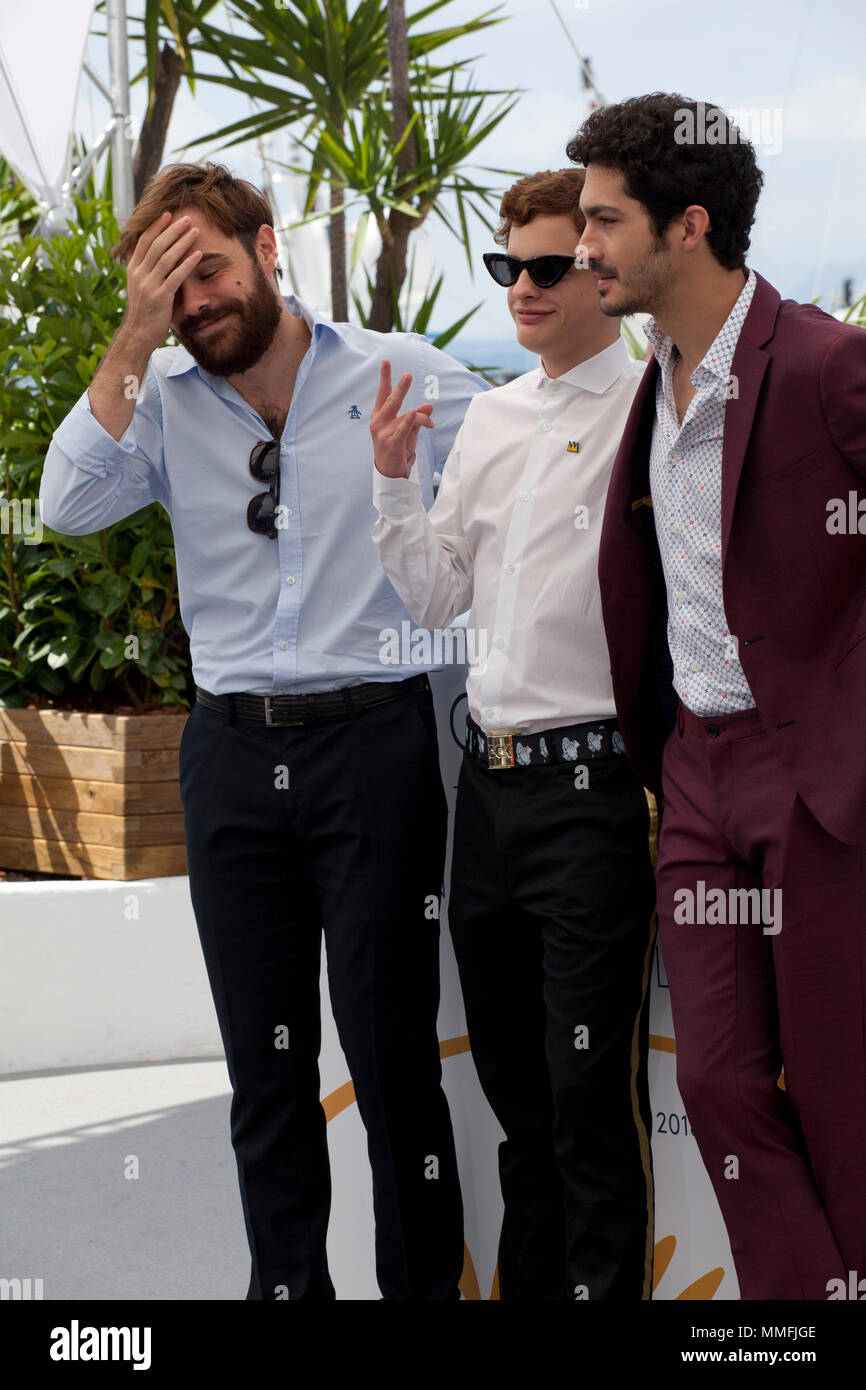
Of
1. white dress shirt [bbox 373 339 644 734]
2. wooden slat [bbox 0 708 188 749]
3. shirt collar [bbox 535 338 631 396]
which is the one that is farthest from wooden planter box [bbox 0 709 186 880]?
shirt collar [bbox 535 338 631 396]

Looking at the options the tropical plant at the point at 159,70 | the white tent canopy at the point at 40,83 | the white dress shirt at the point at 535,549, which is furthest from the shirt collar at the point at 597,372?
the tropical plant at the point at 159,70

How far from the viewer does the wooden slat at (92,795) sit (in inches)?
172

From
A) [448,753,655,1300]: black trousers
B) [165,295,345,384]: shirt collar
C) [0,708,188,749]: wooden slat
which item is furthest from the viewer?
[0,708,188,749]: wooden slat

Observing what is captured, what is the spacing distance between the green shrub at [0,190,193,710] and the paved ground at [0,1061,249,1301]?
1173mm

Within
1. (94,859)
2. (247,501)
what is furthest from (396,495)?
(94,859)

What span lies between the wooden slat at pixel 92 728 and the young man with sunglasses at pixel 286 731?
1928 millimetres

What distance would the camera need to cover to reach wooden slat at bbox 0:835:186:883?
14.5 feet

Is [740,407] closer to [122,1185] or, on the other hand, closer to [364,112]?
[122,1185]

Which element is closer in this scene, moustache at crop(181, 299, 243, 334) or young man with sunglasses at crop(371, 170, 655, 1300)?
young man with sunglasses at crop(371, 170, 655, 1300)

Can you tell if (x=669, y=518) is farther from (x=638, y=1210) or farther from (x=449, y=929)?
(x=638, y=1210)

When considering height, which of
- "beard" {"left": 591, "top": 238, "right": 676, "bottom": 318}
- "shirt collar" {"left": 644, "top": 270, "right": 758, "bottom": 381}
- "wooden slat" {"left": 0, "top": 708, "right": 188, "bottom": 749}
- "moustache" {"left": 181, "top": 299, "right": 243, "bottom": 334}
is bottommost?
"wooden slat" {"left": 0, "top": 708, "right": 188, "bottom": 749}

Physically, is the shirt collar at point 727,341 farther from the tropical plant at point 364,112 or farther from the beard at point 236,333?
the tropical plant at point 364,112

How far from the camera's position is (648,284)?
1949 millimetres

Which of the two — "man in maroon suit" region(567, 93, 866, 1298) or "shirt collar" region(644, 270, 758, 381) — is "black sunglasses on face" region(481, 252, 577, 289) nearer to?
"man in maroon suit" region(567, 93, 866, 1298)
